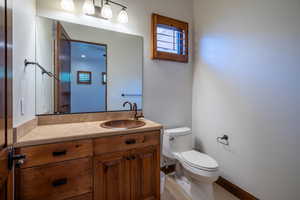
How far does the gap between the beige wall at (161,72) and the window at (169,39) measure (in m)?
0.08

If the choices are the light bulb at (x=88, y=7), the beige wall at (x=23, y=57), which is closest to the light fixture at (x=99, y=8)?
the light bulb at (x=88, y=7)

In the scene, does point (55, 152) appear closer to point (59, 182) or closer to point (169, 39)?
point (59, 182)

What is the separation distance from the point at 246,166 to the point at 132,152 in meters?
1.34

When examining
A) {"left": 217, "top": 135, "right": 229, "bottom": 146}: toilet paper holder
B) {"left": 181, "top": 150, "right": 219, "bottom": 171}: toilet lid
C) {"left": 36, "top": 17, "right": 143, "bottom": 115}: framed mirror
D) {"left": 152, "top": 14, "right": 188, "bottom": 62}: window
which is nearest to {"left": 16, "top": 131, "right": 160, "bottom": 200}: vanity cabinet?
{"left": 181, "top": 150, "right": 219, "bottom": 171}: toilet lid

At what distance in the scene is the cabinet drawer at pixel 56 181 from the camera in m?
1.00

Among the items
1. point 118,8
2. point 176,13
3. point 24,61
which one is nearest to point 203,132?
point 176,13

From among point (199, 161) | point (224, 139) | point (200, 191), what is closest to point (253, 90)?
point (224, 139)

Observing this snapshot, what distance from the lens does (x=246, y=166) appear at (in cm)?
167

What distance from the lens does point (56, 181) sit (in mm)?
1082

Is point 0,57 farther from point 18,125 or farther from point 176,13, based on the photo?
point 176,13

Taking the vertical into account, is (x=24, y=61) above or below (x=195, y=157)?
above

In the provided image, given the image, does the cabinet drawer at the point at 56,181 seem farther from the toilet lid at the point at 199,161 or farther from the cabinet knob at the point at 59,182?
the toilet lid at the point at 199,161

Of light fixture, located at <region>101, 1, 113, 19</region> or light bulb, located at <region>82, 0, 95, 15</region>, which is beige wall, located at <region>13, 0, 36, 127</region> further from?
light fixture, located at <region>101, 1, 113, 19</region>

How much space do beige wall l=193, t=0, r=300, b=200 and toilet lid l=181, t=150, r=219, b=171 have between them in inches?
14.5
